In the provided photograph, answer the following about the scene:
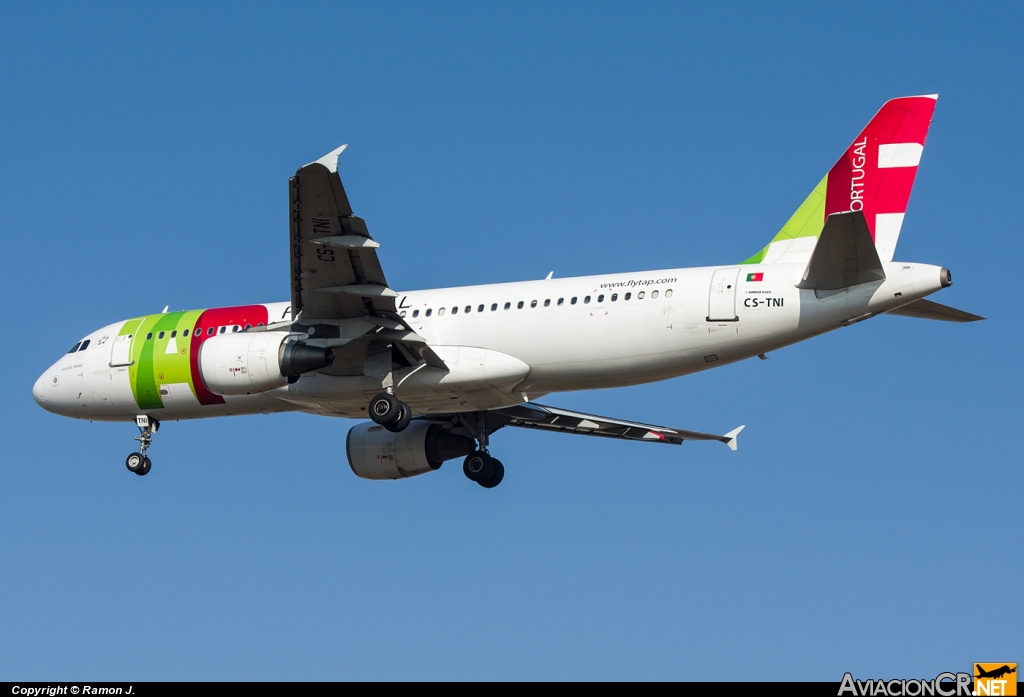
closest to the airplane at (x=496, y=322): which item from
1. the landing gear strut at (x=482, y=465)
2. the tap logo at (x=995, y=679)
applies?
the landing gear strut at (x=482, y=465)

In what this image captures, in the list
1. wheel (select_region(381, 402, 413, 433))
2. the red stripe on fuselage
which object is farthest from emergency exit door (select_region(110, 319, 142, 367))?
wheel (select_region(381, 402, 413, 433))

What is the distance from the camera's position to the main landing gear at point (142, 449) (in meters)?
31.8

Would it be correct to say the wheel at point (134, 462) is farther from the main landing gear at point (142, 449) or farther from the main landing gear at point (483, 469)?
the main landing gear at point (483, 469)

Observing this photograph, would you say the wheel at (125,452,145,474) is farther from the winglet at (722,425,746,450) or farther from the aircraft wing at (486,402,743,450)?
the winglet at (722,425,746,450)

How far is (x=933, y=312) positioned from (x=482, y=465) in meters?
11.0

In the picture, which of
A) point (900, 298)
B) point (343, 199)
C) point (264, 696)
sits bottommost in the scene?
point (264, 696)

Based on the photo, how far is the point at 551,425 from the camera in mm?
33656

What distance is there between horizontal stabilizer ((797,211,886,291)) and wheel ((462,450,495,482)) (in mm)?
9496

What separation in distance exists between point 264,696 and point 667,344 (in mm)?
10619

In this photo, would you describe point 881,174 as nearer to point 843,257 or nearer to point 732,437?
point 843,257

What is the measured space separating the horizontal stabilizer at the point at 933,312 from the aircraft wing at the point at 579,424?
7507mm

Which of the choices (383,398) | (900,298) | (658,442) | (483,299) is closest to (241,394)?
(383,398)

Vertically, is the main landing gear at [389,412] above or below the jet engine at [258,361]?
below

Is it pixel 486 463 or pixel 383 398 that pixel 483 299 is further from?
pixel 486 463
